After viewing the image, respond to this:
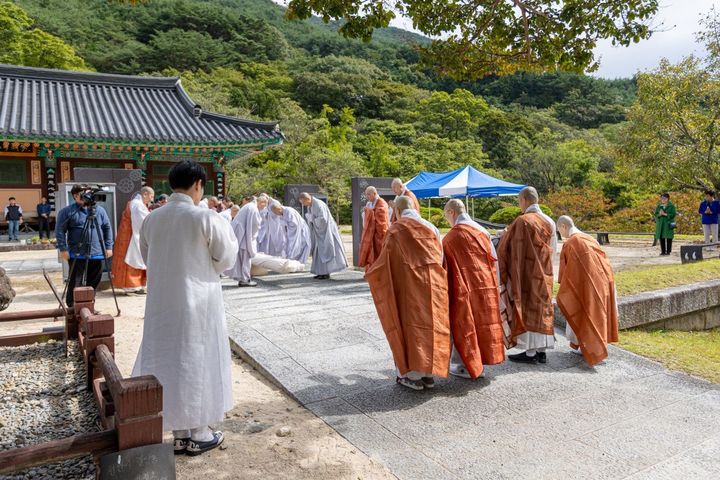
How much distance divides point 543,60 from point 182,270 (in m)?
4.63

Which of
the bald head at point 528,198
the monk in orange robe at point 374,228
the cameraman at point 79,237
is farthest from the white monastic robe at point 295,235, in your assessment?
the bald head at point 528,198

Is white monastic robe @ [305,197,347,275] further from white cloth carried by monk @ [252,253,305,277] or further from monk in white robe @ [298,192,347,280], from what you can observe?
white cloth carried by monk @ [252,253,305,277]

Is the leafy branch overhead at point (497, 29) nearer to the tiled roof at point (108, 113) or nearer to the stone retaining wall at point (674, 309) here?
the stone retaining wall at point (674, 309)

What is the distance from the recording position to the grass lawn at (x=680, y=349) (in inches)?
195

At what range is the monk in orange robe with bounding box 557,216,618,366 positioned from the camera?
4.76 meters

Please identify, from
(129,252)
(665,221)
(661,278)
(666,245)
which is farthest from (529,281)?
(666,245)

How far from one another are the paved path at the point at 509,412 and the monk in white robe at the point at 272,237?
16.9 feet

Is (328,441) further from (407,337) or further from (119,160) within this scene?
(119,160)

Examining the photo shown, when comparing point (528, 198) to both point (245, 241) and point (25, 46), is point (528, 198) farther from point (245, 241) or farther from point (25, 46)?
point (25, 46)

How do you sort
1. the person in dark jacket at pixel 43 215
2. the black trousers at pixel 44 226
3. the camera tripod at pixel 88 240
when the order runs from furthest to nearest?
the black trousers at pixel 44 226, the person in dark jacket at pixel 43 215, the camera tripod at pixel 88 240

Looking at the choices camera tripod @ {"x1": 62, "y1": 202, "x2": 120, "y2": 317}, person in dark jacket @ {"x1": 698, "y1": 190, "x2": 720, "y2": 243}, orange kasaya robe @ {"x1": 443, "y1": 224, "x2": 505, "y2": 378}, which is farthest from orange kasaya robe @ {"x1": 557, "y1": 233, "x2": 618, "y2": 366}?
person in dark jacket @ {"x1": 698, "y1": 190, "x2": 720, "y2": 243}

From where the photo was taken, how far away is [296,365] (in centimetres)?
484

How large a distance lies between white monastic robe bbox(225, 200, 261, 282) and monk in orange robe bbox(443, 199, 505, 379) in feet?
17.5

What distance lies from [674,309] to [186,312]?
6.90 meters
